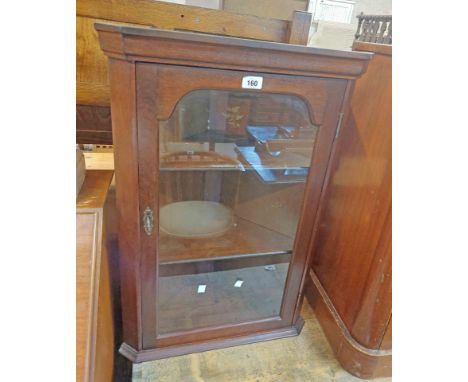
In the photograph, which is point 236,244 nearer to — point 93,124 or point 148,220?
point 148,220

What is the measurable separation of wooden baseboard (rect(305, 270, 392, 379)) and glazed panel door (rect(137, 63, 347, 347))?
0.46 feet

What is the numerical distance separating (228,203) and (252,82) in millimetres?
412

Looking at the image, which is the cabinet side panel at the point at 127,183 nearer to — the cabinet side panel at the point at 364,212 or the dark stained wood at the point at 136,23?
the dark stained wood at the point at 136,23

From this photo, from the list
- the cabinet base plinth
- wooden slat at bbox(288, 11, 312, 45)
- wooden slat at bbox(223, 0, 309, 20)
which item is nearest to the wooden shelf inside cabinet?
the cabinet base plinth

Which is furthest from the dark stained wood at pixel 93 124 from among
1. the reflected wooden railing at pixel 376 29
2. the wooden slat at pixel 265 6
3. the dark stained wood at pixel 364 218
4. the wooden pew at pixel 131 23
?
the wooden slat at pixel 265 6

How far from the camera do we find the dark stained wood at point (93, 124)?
833 mm

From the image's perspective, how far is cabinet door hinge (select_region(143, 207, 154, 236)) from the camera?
28.9 inches

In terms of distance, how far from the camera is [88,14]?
74 centimetres

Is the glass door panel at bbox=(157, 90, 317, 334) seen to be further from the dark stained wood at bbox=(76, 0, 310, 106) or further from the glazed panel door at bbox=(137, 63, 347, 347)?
the dark stained wood at bbox=(76, 0, 310, 106)

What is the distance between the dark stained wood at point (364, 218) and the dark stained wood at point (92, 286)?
0.60 metres

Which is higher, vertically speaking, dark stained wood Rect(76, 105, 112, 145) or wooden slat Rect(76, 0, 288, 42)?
wooden slat Rect(76, 0, 288, 42)

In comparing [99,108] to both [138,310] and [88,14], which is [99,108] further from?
[138,310]

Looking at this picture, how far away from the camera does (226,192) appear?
3.04ft
